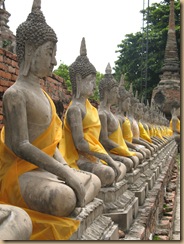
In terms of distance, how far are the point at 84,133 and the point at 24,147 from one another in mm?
1450

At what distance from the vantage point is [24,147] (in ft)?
9.85

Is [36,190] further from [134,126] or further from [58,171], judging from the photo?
[134,126]

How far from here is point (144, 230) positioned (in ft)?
13.8

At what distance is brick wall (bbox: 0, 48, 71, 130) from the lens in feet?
19.8

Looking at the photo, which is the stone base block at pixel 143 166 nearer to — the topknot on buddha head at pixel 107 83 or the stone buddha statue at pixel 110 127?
the stone buddha statue at pixel 110 127

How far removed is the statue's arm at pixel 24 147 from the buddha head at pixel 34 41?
307mm

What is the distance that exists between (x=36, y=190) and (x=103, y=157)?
1.54 meters

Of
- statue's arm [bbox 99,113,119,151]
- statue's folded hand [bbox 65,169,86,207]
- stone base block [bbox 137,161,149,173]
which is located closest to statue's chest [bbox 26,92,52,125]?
statue's folded hand [bbox 65,169,86,207]

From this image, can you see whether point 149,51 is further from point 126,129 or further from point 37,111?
point 37,111

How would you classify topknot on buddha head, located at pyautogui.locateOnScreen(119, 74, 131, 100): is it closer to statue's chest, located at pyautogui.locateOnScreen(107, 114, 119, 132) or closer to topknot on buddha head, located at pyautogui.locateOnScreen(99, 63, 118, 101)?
topknot on buddha head, located at pyautogui.locateOnScreen(99, 63, 118, 101)

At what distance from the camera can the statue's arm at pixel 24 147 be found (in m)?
2.96

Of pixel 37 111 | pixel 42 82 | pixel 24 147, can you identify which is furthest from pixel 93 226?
pixel 42 82

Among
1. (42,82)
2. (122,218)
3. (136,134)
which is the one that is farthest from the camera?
(136,134)

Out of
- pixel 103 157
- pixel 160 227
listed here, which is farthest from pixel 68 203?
pixel 160 227
